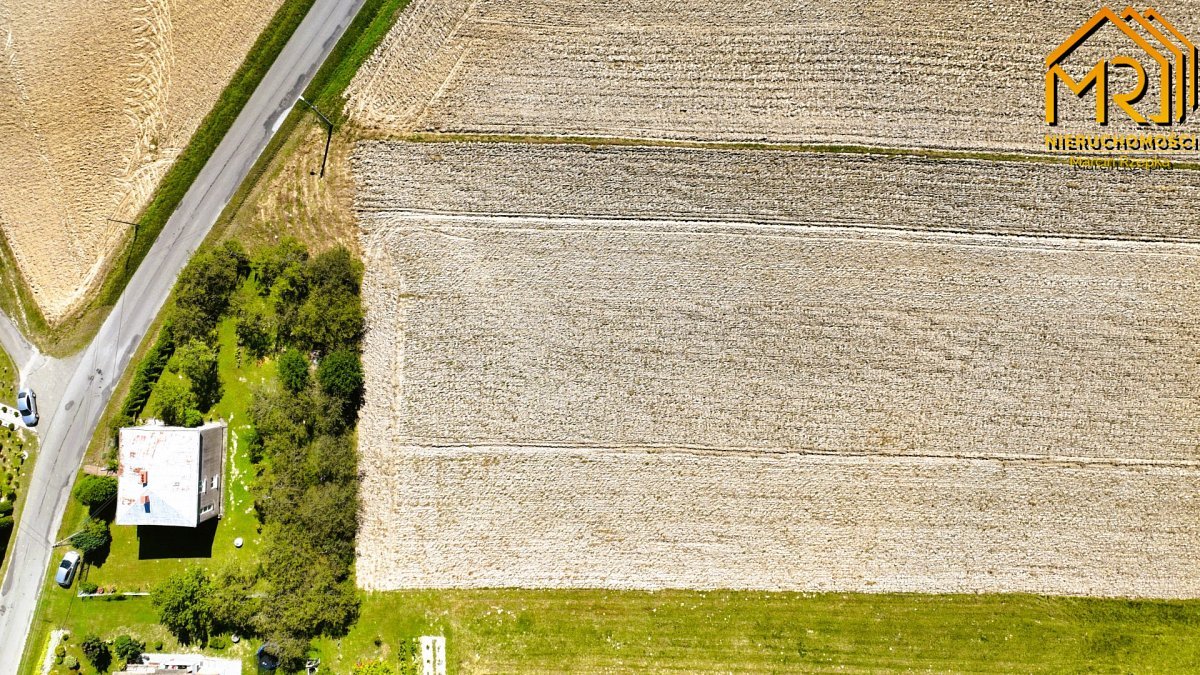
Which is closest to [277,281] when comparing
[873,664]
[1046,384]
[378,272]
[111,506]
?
[378,272]

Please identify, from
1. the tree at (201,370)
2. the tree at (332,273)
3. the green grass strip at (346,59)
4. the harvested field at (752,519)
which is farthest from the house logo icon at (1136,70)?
the tree at (201,370)

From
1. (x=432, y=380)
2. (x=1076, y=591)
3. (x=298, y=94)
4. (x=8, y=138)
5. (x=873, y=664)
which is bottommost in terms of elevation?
(x=873, y=664)

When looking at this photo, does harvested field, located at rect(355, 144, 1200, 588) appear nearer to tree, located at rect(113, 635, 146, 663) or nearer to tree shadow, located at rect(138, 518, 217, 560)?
tree shadow, located at rect(138, 518, 217, 560)

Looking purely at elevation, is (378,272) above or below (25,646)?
above

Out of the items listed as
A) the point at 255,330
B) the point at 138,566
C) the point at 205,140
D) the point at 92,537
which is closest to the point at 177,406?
the point at 255,330

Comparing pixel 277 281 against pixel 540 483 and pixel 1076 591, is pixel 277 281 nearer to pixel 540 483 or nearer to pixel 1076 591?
pixel 540 483

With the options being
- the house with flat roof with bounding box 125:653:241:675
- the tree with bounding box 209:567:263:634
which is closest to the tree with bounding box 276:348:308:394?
the tree with bounding box 209:567:263:634

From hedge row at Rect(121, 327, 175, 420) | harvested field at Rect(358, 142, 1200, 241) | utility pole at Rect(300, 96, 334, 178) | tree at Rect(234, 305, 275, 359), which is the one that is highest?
utility pole at Rect(300, 96, 334, 178)
